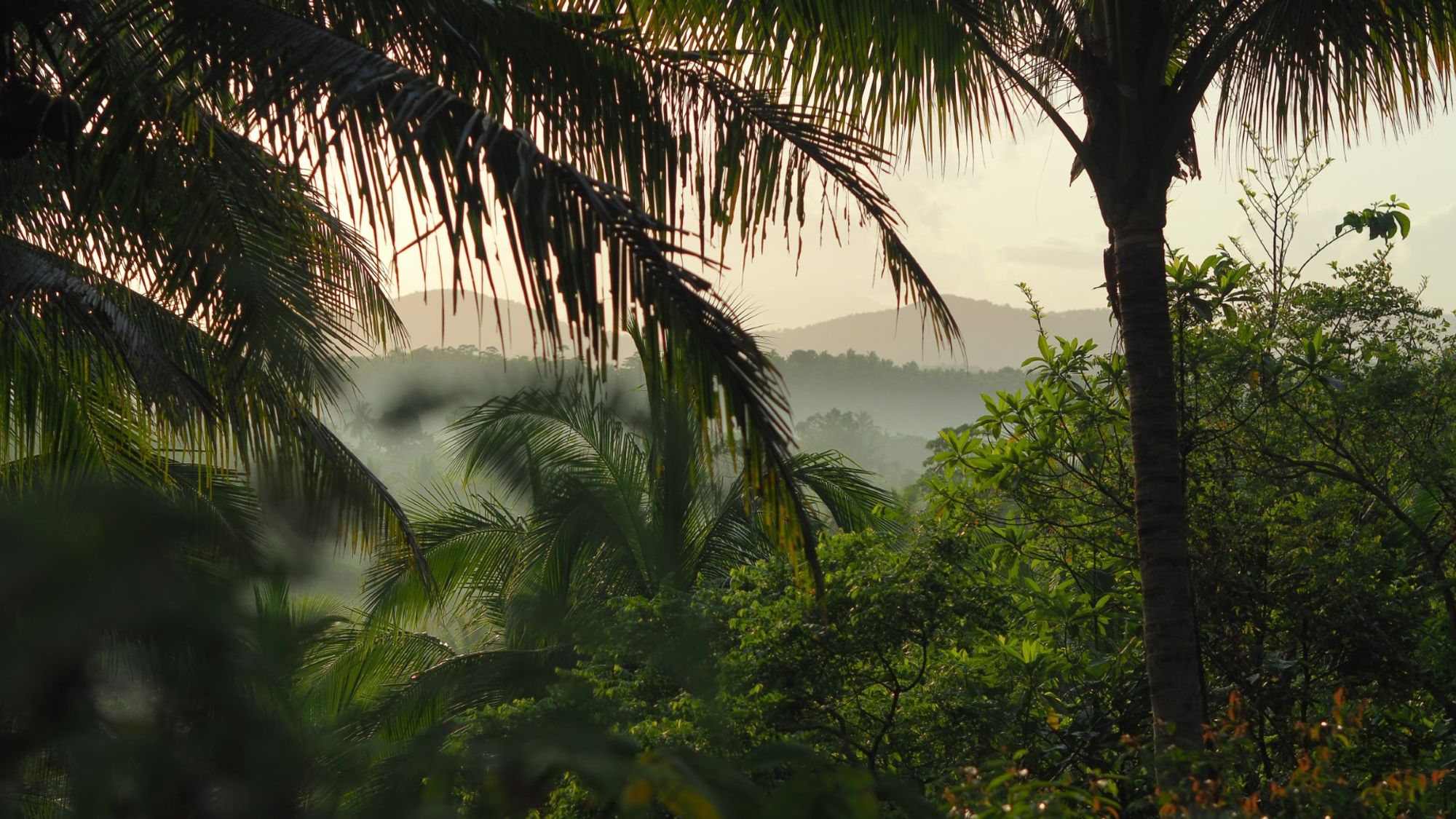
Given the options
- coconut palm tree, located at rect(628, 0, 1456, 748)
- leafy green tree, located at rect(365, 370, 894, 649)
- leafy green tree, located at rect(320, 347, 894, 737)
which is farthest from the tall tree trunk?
leafy green tree, located at rect(365, 370, 894, 649)

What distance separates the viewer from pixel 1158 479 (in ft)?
16.1

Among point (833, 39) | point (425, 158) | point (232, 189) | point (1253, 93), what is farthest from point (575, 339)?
point (1253, 93)

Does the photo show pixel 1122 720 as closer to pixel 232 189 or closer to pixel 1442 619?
pixel 1442 619

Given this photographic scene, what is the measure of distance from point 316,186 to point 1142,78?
4009 mm

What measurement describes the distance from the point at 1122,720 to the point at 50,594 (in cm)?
553

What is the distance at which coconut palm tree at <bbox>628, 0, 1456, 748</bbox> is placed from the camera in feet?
15.7

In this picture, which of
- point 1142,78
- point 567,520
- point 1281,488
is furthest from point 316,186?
point 567,520

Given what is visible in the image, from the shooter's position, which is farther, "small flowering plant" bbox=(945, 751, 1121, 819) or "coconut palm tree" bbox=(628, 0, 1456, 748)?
"coconut palm tree" bbox=(628, 0, 1456, 748)

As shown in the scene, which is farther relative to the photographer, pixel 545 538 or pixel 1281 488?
pixel 545 538

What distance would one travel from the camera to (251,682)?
12.6ft

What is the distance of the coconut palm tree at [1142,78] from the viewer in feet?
15.7

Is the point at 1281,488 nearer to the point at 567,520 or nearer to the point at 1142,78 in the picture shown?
the point at 1142,78

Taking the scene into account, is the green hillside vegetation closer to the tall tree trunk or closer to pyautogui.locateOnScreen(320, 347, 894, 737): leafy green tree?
the tall tree trunk

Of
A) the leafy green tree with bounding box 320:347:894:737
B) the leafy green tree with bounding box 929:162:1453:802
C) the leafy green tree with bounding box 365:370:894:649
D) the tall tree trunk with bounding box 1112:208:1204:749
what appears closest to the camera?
the tall tree trunk with bounding box 1112:208:1204:749
